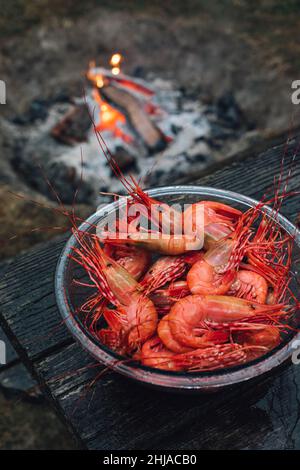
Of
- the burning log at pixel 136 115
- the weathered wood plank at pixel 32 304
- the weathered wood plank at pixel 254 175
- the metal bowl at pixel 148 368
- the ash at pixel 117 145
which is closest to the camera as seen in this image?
the metal bowl at pixel 148 368

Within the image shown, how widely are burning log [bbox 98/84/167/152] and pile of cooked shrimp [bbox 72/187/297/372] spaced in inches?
76.8

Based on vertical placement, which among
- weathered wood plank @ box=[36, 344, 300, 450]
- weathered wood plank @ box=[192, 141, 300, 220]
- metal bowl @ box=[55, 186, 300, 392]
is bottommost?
weathered wood plank @ box=[36, 344, 300, 450]

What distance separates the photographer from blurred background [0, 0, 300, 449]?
3.28m

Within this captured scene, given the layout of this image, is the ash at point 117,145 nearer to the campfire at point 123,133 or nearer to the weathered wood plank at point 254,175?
the campfire at point 123,133

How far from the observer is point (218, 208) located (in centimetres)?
154

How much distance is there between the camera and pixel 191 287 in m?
1.31

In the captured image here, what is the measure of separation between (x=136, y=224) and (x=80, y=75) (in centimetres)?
294

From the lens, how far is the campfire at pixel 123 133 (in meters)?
3.29

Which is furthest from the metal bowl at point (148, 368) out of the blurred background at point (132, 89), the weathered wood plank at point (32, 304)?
the blurred background at point (132, 89)

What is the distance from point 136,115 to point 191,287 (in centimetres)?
250

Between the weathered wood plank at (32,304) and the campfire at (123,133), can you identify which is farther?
the campfire at (123,133)

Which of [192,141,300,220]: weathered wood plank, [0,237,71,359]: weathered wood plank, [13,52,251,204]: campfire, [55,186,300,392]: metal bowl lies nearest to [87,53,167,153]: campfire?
[13,52,251,204]: campfire

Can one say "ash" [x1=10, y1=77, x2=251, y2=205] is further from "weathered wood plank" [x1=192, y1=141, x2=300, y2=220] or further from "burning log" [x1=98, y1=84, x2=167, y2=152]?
"weathered wood plank" [x1=192, y1=141, x2=300, y2=220]

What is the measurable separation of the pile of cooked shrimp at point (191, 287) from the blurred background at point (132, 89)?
5.24ft
